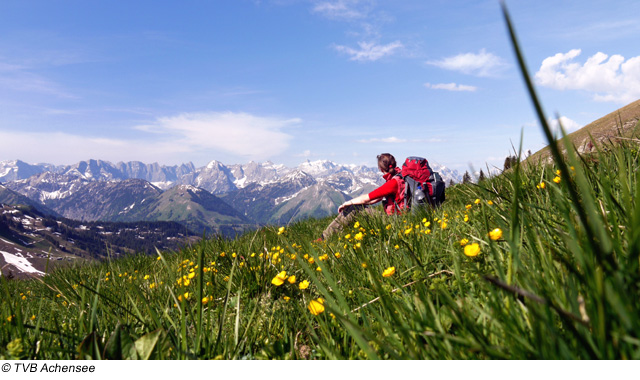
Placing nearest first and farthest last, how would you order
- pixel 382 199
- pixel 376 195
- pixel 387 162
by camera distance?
pixel 376 195, pixel 382 199, pixel 387 162

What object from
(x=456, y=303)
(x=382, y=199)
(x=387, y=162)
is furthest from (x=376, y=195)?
(x=456, y=303)

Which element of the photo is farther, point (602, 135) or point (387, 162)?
point (387, 162)

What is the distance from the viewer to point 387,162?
33.2 feet

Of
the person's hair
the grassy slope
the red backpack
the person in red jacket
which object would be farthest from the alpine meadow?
the person's hair

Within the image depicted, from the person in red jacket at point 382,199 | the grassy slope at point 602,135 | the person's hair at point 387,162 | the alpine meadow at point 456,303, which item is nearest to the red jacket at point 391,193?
the person in red jacket at point 382,199

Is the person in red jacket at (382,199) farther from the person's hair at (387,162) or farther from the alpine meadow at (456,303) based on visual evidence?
the alpine meadow at (456,303)

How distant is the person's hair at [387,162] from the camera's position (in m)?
10.1

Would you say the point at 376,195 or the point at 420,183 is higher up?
the point at 420,183

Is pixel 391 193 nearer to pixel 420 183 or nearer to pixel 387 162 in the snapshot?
pixel 420 183

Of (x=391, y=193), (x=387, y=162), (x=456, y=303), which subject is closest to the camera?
(x=456, y=303)

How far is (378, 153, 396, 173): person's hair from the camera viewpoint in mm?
10102

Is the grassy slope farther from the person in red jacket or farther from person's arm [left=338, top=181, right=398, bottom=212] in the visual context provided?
person's arm [left=338, top=181, right=398, bottom=212]

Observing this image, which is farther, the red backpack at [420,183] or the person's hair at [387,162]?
the person's hair at [387,162]
